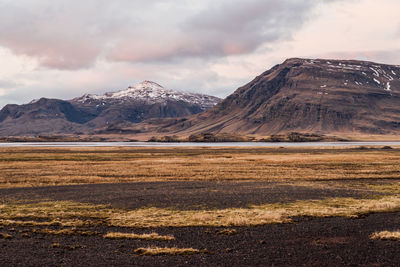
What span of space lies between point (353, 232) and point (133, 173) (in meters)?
41.7

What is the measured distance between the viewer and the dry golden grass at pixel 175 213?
82.9 ft

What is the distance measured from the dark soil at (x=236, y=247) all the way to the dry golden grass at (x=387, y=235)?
20.3 inches

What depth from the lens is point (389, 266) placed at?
657 inches

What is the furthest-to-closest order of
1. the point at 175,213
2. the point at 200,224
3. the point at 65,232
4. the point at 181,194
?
the point at 181,194 < the point at 175,213 < the point at 200,224 < the point at 65,232

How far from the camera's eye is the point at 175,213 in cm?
2833

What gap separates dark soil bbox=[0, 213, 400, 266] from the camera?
17484mm

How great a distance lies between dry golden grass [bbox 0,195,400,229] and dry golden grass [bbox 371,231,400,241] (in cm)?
575

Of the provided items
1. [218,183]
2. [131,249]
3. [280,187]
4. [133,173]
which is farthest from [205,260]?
[133,173]

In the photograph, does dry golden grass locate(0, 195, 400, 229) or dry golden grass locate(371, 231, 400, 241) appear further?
dry golden grass locate(0, 195, 400, 229)

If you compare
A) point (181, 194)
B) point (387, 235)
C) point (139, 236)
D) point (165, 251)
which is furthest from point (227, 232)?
point (181, 194)

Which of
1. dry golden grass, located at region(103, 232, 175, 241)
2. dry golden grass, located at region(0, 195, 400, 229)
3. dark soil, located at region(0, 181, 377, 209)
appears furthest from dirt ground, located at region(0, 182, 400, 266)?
dark soil, located at region(0, 181, 377, 209)

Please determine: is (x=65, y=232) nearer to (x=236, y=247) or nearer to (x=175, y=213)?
(x=175, y=213)

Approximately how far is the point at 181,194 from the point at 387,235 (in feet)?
67.8

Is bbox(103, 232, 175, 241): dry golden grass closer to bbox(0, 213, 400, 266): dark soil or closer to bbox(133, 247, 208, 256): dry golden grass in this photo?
bbox(0, 213, 400, 266): dark soil
